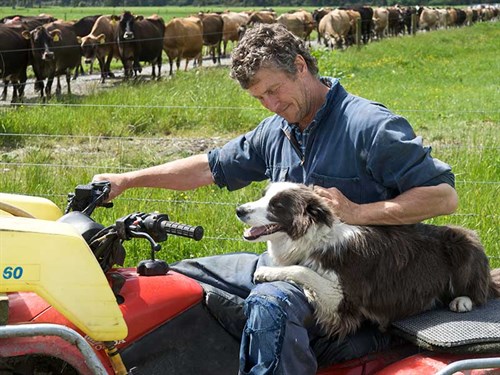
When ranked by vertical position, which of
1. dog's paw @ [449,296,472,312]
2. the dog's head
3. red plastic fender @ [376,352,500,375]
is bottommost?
red plastic fender @ [376,352,500,375]

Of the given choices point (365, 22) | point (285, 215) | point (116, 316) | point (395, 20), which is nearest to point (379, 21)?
point (395, 20)

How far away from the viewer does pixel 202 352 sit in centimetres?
288

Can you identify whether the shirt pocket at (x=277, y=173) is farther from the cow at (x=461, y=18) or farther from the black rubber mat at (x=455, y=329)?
the cow at (x=461, y=18)

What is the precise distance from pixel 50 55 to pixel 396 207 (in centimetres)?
1869

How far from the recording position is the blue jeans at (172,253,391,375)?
2730mm

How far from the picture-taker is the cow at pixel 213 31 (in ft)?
105

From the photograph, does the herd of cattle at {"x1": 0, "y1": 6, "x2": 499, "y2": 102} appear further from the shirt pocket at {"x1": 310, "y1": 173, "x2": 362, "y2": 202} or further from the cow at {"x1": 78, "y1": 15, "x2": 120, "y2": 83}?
the shirt pocket at {"x1": 310, "y1": 173, "x2": 362, "y2": 202}

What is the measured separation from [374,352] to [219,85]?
41.0 feet

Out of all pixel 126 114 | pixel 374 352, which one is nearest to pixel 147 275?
pixel 374 352

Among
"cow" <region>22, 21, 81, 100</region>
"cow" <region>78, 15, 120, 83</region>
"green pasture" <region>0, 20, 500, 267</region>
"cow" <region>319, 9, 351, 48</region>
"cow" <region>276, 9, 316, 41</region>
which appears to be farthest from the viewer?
"cow" <region>276, 9, 316, 41</region>

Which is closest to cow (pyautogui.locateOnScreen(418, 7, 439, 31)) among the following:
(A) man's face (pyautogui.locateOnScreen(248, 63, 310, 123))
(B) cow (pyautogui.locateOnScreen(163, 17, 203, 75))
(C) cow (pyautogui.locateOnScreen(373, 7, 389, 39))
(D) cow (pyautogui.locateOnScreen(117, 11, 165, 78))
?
(C) cow (pyautogui.locateOnScreen(373, 7, 389, 39))

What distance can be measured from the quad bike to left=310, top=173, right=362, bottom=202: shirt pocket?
0.51 metres

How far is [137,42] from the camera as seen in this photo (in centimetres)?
2564

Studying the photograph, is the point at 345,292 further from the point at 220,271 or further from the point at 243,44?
the point at 243,44
